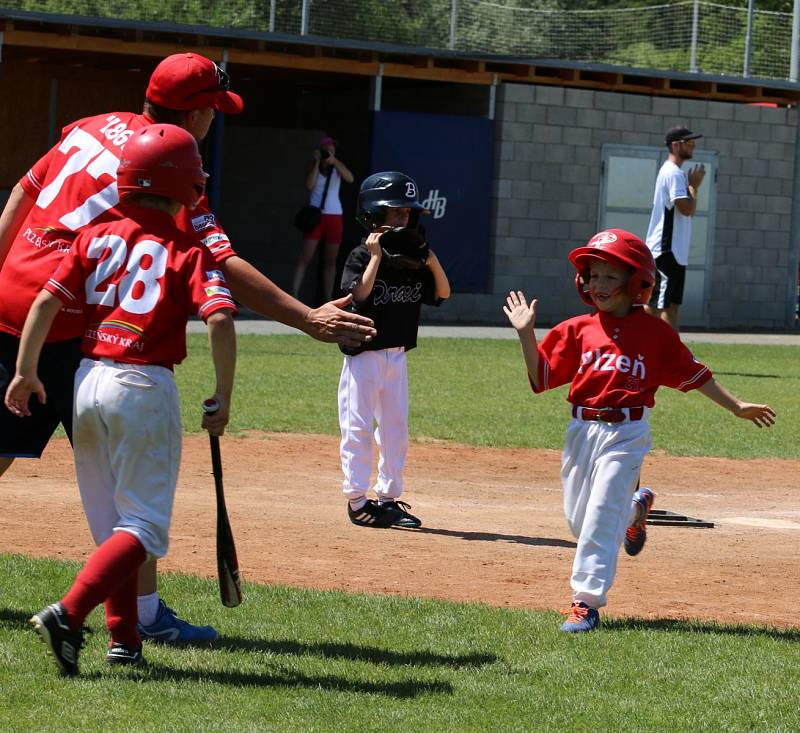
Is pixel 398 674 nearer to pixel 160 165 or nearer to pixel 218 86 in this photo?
pixel 160 165

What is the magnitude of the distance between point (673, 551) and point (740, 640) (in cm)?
188

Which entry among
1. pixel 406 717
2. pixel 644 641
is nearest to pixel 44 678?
pixel 406 717

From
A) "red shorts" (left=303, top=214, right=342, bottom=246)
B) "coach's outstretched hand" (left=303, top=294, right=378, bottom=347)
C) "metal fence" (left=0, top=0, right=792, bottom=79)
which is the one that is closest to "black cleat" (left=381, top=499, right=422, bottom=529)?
"coach's outstretched hand" (left=303, top=294, right=378, bottom=347)

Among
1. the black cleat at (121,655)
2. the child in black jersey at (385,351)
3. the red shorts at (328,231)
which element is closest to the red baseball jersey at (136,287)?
the black cleat at (121,655)

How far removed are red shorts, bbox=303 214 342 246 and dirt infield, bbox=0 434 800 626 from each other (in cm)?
1062

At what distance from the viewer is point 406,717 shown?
172 inches

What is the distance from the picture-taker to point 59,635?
4504mm

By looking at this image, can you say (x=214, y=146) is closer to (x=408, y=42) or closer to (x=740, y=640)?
(x=408, y=42)

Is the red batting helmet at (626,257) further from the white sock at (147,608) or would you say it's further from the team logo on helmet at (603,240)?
the white sock at (147,608)

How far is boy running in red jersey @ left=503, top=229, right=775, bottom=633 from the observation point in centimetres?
570

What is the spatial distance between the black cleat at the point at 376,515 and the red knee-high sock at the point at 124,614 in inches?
119

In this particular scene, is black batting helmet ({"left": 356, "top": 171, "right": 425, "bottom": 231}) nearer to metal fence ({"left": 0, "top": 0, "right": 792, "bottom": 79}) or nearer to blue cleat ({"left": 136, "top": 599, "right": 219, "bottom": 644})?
blue cleat ({"left": 136, "top": 599, "right": 219, "bottom": 644})

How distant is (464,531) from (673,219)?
811cm

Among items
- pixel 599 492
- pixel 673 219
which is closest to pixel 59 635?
pixel 599 492
